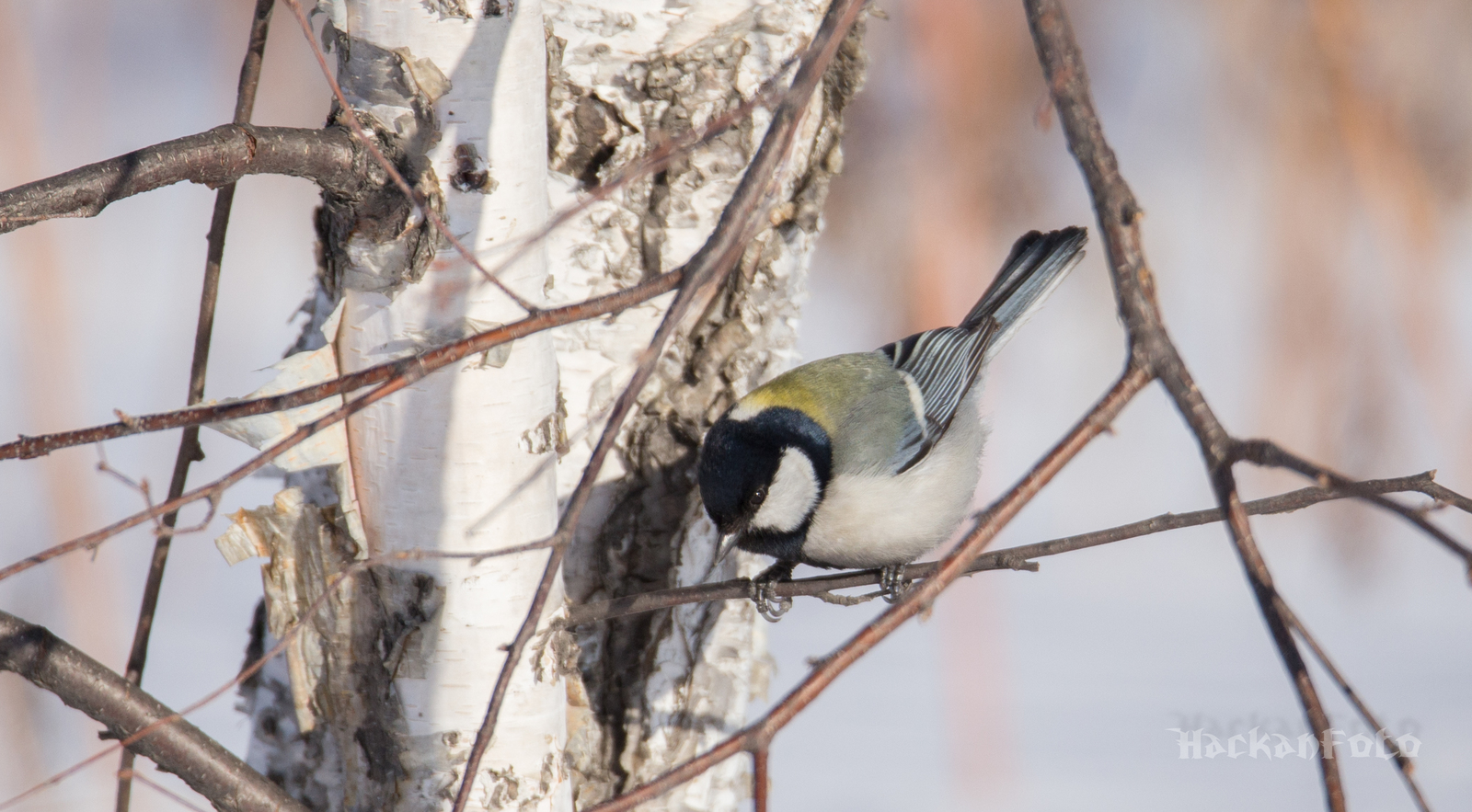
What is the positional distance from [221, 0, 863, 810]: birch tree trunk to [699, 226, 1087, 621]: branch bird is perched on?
7cm

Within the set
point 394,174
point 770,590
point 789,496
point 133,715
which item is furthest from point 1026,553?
point 133,715

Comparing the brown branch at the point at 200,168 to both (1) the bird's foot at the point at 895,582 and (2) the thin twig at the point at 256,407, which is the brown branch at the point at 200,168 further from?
(1) the bird's foot at the point at 895,582

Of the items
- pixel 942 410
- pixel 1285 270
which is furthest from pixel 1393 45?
pixel 942 410

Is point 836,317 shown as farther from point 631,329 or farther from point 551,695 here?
point 551,695

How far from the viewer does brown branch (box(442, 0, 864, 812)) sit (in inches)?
17.5

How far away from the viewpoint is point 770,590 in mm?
939

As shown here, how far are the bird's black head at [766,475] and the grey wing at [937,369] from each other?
13 cm

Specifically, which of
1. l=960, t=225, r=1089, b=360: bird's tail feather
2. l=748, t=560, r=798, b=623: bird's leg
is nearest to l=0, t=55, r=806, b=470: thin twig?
l=748, t=560, r=798, b=623: bird's leg

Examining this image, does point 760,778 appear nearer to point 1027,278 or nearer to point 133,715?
point 133,715

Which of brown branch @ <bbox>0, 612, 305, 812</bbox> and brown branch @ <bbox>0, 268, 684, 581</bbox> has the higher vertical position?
brown branch @ <bbox>0, 268, 684, 581</bbox>

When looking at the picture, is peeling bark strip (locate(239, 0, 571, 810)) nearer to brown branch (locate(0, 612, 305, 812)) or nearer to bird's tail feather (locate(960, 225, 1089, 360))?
brown branch (locate(0, 612, 305, 812))

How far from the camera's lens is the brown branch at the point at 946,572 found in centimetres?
45

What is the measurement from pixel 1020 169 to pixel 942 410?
1353 mm

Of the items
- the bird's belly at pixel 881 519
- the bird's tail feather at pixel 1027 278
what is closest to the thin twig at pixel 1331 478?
the bird's belly at pixel 881 519
